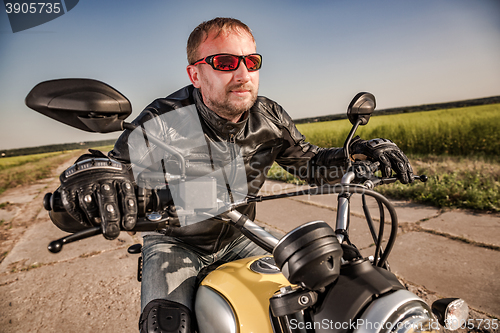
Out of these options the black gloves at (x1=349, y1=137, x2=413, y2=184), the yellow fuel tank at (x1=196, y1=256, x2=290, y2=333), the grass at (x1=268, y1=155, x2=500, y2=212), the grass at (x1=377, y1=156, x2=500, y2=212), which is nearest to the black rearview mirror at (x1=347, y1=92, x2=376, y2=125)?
the black gloves at (x1=349, y1=137, x2=413, y2=184)

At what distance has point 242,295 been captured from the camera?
983mm

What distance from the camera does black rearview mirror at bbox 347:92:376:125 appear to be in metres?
1.25

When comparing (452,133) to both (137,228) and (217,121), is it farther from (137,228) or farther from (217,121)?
(137,228)

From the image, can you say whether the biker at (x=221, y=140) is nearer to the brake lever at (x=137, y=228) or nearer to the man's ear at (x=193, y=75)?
the man's ear at (x=193, y=75)

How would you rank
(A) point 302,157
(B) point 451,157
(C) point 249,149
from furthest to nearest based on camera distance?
1. (B) point 451,157
2. (A) point 302,157
3. (C) point 249,149

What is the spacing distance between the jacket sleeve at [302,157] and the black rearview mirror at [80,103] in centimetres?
137

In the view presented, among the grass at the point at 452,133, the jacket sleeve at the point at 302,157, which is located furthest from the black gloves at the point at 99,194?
the grass at the point at 452,133

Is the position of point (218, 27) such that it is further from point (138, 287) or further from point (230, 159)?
point (138, 287)

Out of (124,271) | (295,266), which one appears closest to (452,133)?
(124,271)

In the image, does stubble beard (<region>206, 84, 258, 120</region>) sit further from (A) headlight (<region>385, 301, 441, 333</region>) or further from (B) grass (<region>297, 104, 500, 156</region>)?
(B) grass (<region>297, 104, 500, 156</region>)

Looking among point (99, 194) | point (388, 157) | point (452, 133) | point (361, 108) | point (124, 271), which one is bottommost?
point (124, 271)

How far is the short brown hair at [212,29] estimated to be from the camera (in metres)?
1.51

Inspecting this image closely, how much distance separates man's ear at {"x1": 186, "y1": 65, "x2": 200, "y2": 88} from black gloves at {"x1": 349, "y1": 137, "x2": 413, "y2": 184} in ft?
3.21

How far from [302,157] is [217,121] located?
2.41 feet
